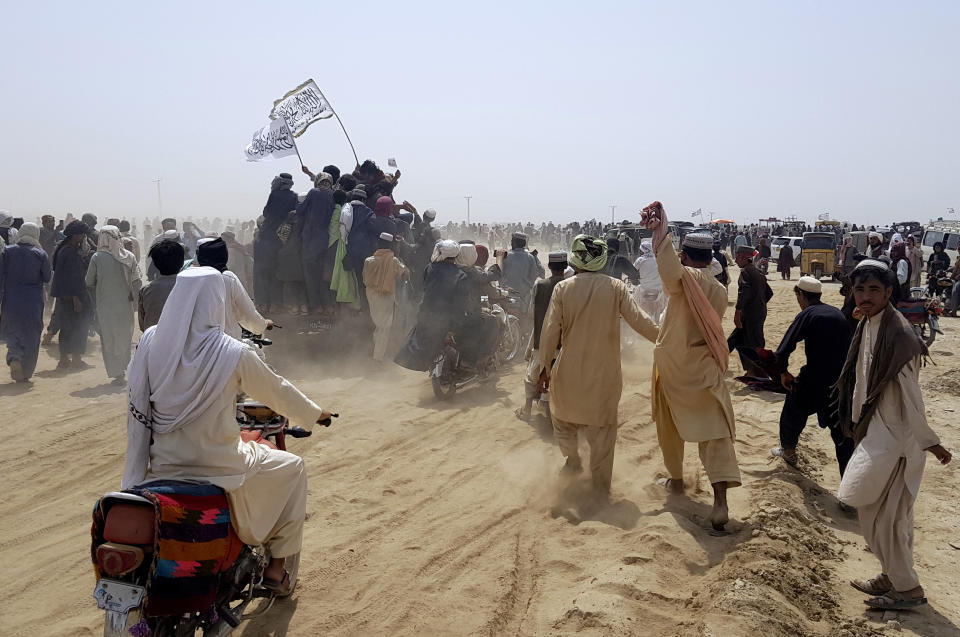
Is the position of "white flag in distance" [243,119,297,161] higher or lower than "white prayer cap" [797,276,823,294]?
higher

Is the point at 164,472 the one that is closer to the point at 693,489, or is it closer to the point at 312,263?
the point at 693,489

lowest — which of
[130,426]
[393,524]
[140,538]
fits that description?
[393,524]

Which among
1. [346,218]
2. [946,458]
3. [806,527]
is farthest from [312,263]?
[946,458]

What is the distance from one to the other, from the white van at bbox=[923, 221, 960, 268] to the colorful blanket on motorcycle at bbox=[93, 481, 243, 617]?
2437 centimetres

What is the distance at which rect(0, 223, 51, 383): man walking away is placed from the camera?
31.1 ft

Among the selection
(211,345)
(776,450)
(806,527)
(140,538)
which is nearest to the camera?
(140,538)

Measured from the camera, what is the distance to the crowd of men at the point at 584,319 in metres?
3.90

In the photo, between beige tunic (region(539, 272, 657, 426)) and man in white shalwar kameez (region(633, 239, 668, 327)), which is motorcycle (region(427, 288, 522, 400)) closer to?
man in white shalwar kameez (region(633, 239, 668, 327))

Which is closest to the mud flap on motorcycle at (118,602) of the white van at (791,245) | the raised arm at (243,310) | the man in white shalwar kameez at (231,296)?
the man in white shalwar kameez at (231,296)

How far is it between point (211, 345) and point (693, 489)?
12.6 ft

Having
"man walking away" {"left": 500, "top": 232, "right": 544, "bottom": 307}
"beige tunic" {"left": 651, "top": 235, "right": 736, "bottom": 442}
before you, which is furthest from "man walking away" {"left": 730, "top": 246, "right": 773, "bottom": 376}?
"beige tunic" {"left": 651, "top": 235, "right": 736, "bottom": 442}

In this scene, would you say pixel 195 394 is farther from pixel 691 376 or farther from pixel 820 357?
pixel 820 357

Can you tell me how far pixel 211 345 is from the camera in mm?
2957

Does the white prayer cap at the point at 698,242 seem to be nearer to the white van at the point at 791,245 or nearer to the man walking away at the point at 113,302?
the man walking away at the point at 113,302
